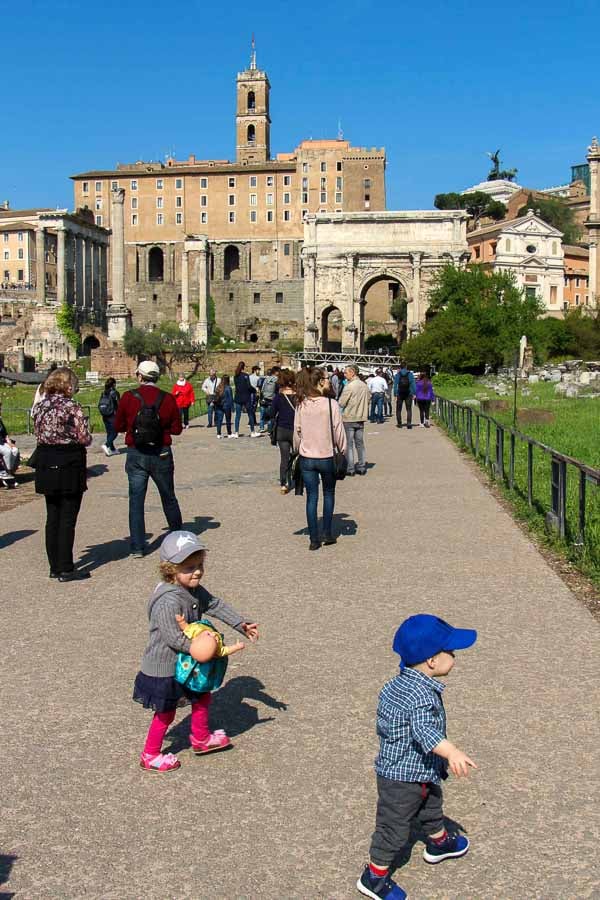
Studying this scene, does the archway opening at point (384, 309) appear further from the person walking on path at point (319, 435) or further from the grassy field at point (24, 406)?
the person walking on path at point (319, 435)

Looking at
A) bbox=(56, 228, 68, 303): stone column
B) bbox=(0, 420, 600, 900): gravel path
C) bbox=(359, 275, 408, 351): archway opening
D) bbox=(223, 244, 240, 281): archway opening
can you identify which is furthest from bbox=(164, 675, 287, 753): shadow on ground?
bbox=(223, 244, 240, 281): archway opening

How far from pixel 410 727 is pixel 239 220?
117401mm

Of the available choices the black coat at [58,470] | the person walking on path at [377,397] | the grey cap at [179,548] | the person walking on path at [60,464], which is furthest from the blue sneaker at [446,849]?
the person walking on path at [377,397]

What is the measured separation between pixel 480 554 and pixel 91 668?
4.67 metres

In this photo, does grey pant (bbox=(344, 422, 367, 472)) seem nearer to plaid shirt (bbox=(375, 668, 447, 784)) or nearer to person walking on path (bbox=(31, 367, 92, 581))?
person walking on path (bbox=(31, 367, 92, 581))

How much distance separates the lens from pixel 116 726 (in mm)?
5262

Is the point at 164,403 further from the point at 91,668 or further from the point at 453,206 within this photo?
the point at 453,206

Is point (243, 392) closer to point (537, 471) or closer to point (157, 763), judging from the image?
point (537, 471)

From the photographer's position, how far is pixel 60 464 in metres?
8.87

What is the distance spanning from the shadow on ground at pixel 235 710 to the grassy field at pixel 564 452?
376 centimetres

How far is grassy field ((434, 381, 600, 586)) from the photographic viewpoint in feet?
31.4

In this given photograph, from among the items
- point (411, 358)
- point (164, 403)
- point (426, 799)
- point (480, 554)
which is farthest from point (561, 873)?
point (411, 358)

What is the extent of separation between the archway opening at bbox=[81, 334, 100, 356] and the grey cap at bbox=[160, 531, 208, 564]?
299ft

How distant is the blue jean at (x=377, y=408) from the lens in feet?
99.7
